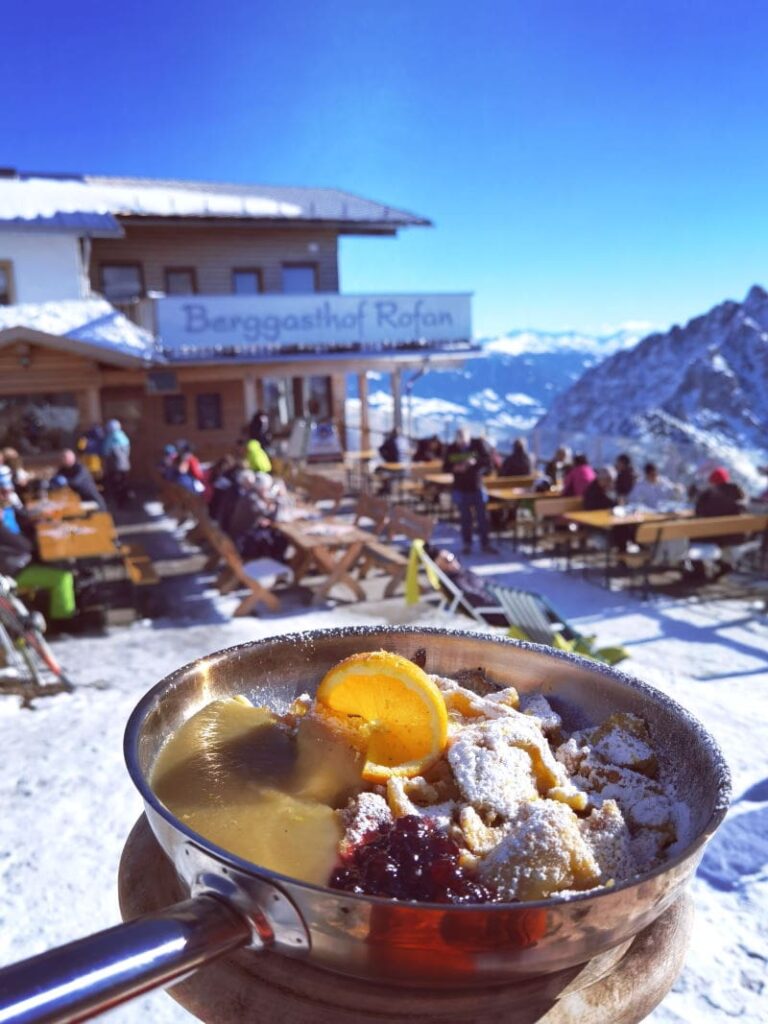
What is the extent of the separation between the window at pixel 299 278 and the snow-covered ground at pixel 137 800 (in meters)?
16.1

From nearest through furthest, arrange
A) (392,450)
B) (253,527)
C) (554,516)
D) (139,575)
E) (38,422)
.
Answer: (139,575), (253,527), (554,516), (392,450), (38,422)

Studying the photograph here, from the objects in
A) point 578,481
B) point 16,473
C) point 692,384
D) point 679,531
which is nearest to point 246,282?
point 16,473

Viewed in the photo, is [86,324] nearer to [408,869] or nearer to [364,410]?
[364,410]

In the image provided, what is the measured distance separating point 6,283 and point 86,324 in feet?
11.9

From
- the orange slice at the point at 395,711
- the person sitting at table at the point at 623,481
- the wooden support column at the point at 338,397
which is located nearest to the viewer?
the orange slice at the point at 395,711

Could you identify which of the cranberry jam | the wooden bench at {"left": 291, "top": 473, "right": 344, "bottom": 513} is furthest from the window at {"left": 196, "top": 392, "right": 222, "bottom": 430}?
the cranberry jam

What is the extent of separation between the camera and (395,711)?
1389mm

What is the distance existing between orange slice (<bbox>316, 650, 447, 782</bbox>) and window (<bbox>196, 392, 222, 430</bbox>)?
2059cm

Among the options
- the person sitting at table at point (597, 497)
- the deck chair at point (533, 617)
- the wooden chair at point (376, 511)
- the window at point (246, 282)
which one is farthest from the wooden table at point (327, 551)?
the window at point (246, 282)

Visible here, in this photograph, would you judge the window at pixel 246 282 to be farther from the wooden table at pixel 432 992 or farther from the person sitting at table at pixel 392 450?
the wooden table at pixel 432 992

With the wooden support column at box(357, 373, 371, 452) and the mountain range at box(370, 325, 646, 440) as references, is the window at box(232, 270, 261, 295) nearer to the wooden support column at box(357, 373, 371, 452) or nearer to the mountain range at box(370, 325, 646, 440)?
the wooden support column at box(357, 373, 371, 452)

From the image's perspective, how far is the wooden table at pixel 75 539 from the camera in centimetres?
809

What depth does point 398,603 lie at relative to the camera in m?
8.91

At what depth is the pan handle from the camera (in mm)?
774
